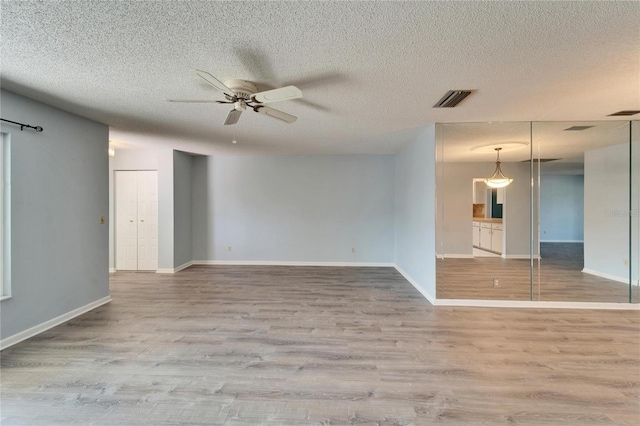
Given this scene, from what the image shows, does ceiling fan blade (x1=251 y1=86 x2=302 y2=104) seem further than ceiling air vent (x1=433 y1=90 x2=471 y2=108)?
No

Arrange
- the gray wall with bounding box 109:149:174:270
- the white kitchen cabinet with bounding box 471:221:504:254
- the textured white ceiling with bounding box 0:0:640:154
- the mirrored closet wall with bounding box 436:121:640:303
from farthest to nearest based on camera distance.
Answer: the gray wall with bounding box 109:149:174:270 → the white kitchen cabinet with bounding box 471:221:504:254 → the mirrored closet wall with bounding box 436:121:640:303 → the textured white ceiling with bounding box 0:0:640:154

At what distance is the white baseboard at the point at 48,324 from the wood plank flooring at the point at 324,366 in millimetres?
106

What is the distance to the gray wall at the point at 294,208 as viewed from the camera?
6285 millimetres

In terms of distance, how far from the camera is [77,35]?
1.79 m

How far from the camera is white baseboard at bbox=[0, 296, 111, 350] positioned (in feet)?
8.76

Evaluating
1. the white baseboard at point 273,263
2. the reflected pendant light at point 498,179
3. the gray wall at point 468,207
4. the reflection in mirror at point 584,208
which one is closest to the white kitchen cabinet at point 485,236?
the gray wall at point 468,207

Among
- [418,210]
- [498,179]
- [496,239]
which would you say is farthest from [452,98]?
[496,239]

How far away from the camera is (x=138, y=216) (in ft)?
18.9

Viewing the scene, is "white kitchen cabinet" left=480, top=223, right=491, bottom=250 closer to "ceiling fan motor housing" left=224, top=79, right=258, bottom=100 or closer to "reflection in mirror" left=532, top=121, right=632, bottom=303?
"reflection in mirror" left=532, top=121, right=632, bottom=303

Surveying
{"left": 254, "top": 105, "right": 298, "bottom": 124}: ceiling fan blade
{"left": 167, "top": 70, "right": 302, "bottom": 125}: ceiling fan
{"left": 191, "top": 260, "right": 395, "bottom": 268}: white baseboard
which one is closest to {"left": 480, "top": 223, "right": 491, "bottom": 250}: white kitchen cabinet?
{"left": 191, "top": 260, "right": 395, "bottom": 268}: white baseboard

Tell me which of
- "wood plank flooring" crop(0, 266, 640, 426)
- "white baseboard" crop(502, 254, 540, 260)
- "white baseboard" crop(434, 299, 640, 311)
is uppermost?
"white baseboard" crop(502, 254, 540, 260)

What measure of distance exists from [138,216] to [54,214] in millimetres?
2687

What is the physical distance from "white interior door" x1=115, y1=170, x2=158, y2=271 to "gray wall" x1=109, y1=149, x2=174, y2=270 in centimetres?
13

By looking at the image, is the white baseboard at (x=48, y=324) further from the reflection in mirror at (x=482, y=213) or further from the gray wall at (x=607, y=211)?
the gray wall at (x=607, y=211)
